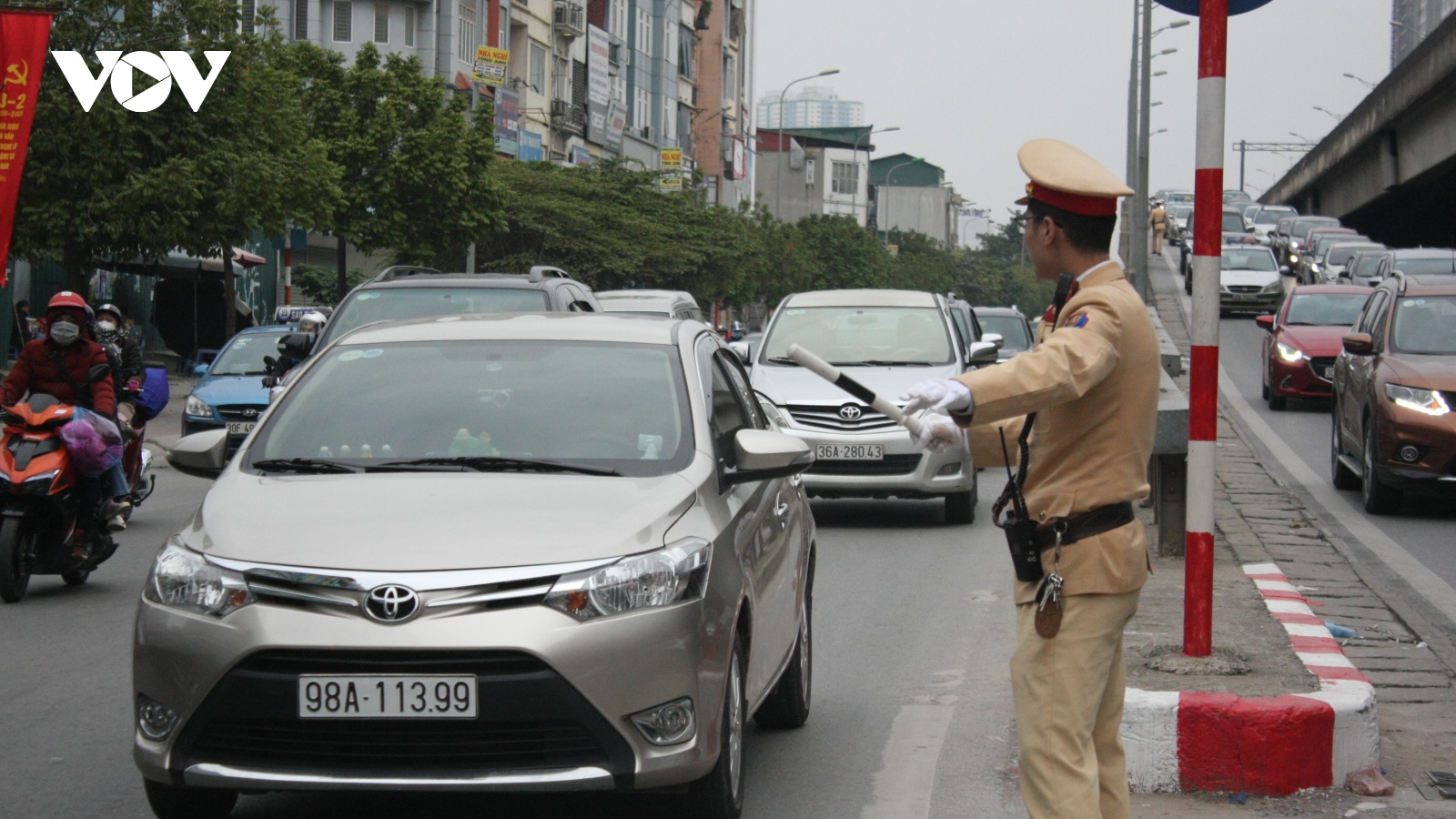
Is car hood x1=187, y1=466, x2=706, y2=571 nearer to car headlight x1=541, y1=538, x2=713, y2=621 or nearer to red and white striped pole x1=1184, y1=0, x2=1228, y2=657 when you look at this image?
car headlight x1=541, y1=538, x2=713, y2=621

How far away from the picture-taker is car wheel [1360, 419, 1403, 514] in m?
13.6

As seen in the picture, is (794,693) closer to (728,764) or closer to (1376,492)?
(728,764)

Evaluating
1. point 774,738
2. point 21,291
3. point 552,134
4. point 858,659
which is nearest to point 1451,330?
point 858,659

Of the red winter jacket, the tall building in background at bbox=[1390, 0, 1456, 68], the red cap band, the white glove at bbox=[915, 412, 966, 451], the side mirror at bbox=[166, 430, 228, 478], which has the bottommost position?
the side mirror at bbox=[166, 430, 228, 478]

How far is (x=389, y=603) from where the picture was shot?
173 inches

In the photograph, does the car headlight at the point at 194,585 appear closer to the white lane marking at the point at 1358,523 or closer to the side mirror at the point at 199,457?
the side mirror at the point at 199,457

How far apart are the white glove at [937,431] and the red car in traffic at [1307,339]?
20504 millimetres

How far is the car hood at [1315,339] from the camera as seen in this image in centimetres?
2284

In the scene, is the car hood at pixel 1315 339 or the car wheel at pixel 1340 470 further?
the car hood at pixel 1315 339

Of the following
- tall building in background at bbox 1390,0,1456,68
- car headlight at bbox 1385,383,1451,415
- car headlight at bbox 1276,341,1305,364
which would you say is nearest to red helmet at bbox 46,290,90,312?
car headlight at bbox 1385,383,1451,415

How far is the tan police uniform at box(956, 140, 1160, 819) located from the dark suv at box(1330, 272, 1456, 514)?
10.1 metres

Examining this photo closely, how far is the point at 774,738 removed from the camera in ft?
21.3

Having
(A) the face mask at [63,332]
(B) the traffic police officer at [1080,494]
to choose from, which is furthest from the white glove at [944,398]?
(A) the face mask at [63,332]

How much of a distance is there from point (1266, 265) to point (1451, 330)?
1033 inches
